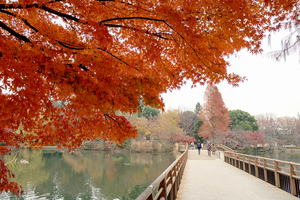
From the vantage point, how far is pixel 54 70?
111 inches

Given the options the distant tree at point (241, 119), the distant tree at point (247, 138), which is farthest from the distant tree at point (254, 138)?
the distant tree at point (241, 119)

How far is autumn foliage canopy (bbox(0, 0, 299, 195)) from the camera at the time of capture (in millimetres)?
2789

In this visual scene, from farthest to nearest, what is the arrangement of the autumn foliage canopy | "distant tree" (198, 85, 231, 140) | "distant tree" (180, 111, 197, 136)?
1. "distant tree" (180, 111, 197, 136)
2. "distant tree" (198, 85, 231, 140)
3. the autumn foliage canopy

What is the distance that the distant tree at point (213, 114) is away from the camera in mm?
36719

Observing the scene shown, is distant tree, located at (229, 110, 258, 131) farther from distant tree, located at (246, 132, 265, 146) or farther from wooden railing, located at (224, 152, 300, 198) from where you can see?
wooden railing, located at (224, 152, 300, 198)

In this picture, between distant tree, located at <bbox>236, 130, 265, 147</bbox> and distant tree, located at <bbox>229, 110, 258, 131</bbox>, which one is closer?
distant tree, located at <bbox>236, 130, 265, 147</bbox>

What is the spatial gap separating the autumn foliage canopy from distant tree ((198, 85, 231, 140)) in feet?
113

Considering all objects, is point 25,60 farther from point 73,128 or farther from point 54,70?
point 73,128

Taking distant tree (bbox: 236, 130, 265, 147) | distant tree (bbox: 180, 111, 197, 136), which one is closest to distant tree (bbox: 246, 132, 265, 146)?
distant tree (bbox: 236, 130, 265, 147)

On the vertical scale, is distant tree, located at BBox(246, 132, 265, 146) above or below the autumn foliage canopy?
below

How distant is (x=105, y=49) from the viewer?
385cm

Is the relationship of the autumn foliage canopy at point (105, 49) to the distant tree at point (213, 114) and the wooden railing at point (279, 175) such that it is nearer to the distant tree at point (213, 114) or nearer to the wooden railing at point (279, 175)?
the wooden railing at point (279, 175)

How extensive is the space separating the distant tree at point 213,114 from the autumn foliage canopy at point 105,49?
34.3 m

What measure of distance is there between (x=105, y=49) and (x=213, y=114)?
3701 centimetres
